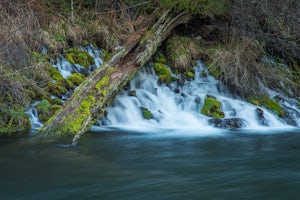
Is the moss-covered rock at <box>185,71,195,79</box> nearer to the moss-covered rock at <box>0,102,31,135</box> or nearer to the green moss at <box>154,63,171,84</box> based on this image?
the green moss at <box>154,63,171,84</box>

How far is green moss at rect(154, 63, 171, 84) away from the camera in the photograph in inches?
389

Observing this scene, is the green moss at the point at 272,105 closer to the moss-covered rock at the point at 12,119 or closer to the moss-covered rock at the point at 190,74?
the moss-covered rock at the point at 190,74

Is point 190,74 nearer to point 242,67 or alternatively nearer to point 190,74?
point 190,74

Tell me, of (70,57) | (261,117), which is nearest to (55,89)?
(70,57)

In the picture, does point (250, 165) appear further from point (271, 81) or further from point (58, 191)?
point (271, 81)

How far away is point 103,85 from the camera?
282 inches

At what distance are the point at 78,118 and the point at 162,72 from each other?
4.40 metres

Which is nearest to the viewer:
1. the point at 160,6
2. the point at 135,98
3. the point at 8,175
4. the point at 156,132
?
the point at 8,175

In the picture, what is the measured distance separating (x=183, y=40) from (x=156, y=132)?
4.29 metres

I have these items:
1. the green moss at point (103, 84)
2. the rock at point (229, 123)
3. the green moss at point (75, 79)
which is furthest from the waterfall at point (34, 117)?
the rock at point (229, 123)

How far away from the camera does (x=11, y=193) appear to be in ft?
12.3

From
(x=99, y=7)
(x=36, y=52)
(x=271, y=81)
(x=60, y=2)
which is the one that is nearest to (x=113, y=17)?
(x=99, y=7)

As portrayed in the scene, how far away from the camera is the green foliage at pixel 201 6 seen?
10188 millimetres

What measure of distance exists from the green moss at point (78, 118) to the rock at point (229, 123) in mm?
2792
